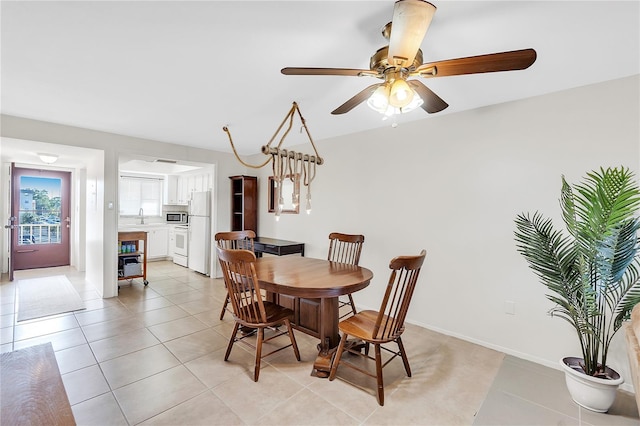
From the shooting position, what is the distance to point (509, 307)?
2.65 metres

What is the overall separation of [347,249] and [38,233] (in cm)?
623

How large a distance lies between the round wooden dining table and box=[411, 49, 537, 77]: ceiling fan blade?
1.49m

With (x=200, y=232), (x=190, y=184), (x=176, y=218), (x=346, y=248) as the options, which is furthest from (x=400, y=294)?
(x=190, y=184)

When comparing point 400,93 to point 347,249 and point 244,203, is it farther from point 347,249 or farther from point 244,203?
point 244,203

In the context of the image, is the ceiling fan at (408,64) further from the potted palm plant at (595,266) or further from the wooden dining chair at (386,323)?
the potted palm plant at (595,266)

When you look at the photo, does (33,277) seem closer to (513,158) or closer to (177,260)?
(177,260)

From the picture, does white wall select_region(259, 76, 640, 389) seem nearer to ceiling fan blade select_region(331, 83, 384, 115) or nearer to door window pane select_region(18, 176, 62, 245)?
ceiling fan blade select_region(331, 83, 384, 115)

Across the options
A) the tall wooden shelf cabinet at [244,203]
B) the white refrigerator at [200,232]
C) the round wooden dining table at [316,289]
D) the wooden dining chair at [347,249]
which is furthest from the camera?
the white refrigerator at [200,232]

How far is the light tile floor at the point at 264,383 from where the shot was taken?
184 centimetres

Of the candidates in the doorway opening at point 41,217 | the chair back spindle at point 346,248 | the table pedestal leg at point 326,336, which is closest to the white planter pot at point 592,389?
the table pedestal leg at point 326,336

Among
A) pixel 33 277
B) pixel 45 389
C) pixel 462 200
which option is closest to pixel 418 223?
pixel 462 200

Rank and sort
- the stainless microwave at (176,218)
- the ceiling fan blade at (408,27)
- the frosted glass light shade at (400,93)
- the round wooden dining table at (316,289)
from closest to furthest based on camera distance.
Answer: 1. the ceiling fan blade at (408,27)
2. the frosted glass light shade at (400,93)
3. the round wooden dining table at (316,289)
4. the stainless microwave at (176,218)

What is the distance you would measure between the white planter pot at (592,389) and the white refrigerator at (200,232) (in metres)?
5.03

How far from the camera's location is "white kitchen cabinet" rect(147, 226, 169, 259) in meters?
6.52
